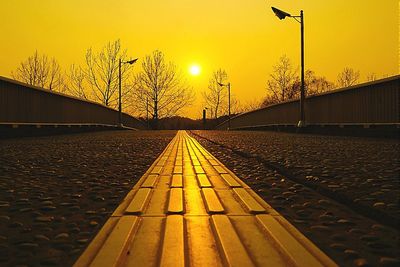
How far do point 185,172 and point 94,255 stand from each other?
425 cm

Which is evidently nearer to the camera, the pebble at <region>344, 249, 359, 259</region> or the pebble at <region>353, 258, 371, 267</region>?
the pebble at <region>353, 258, 371, 267</region>

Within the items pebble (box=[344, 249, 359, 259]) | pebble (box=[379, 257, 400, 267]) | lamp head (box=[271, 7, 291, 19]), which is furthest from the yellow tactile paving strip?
lamp head (box=[271, 7, 291, 19])

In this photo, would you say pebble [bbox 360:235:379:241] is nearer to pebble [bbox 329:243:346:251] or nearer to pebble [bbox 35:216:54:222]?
pebble [bbox 329:243:346:251]

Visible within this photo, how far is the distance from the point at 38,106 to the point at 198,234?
16327 millimetres

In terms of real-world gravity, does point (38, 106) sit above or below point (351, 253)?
above

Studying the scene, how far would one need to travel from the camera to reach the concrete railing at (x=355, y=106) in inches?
573

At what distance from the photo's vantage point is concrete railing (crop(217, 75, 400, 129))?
14.6 metres

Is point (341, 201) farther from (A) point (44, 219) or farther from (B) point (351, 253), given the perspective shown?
(A) point (44, 219)

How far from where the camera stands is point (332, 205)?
4.18 metres

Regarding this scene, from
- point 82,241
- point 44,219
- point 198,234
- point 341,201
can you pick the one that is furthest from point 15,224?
point 341,201

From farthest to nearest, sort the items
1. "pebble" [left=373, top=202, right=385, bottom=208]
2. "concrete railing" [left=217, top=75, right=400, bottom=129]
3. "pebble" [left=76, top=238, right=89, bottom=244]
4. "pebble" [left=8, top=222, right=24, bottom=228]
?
"concrete railing" [left=217, top=75, right=400, bottom=129], "pebble" [left=373, top=202, right=385, bottom=208], "pebble" [left=8, top=222, right=24, bottom=228], "pebble" [left=76, top=238, right=89, bottom=244]

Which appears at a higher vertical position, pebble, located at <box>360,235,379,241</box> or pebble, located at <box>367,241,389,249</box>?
pebble, located at <box>360,235,379,241</box>

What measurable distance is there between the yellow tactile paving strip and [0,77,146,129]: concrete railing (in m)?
11.6

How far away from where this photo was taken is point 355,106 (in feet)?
57.1
